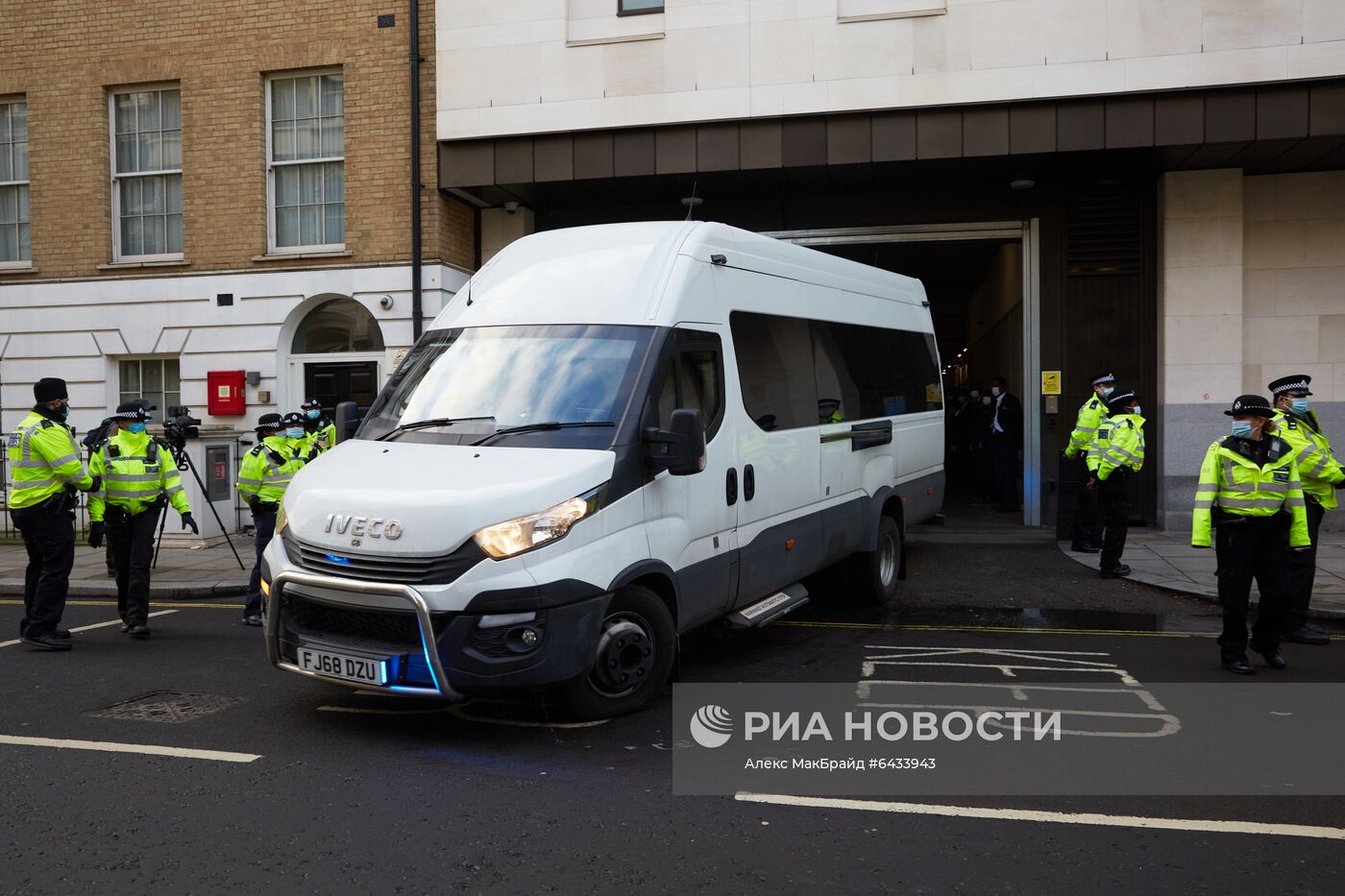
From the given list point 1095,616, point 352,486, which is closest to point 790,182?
point 1095,616

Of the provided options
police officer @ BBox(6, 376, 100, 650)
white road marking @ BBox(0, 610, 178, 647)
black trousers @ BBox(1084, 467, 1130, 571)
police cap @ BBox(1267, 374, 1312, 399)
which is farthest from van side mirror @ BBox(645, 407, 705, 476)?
black trousers @ BBox(1084, 467, 1130, 571)

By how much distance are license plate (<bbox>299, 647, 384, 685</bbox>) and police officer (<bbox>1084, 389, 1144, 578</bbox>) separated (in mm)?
7513

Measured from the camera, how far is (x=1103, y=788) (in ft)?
15.1

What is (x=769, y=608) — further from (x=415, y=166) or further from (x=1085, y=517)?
(x=415, y=166)

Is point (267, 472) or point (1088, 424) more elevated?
point (1088, 424)

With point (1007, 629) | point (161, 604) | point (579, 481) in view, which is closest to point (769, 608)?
point (579, 481)

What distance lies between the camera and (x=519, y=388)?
5.91 meters

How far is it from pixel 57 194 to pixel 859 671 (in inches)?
536

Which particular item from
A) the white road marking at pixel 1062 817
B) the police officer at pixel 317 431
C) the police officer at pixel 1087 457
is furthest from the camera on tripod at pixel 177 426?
the police officer at pixel 1087 457

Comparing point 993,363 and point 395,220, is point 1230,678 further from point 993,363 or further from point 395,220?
point 993,363

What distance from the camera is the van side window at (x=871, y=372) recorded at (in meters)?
7.97

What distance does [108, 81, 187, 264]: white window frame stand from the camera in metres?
14.8

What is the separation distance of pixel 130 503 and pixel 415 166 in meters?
6.80

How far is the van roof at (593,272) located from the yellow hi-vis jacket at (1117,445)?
480 centimetres
